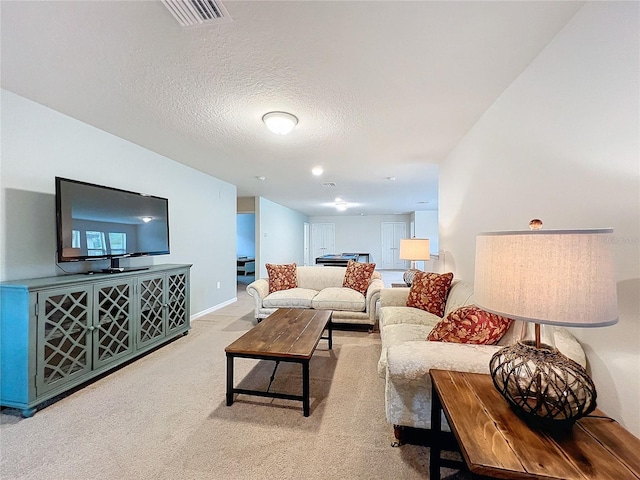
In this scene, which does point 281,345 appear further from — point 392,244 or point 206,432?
point 392,244

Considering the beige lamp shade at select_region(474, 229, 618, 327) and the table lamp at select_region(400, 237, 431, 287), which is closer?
the beige lamp shade at select_region(474, 229, 618, 327)

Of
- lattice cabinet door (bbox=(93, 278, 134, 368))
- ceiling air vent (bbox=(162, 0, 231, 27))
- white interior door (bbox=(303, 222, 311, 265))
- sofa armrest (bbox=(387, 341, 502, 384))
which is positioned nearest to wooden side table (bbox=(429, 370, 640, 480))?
sofa armrest (bbox=(387, 341, 502, 384))

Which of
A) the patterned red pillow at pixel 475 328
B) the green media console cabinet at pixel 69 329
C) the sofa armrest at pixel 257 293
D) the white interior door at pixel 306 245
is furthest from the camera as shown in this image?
the white interior door at pixel 306 245

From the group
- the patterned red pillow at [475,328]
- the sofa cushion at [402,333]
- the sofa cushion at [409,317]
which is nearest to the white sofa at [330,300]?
the sofa cushion at [409,317]

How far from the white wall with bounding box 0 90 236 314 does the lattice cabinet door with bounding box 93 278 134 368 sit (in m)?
0.46

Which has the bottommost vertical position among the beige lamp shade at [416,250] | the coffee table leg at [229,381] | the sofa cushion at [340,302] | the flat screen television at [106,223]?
the coffee table leg at [229,381]

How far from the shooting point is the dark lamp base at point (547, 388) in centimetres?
91

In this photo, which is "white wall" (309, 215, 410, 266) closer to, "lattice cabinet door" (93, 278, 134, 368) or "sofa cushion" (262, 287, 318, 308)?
"sofa cushion" (262, 287, 318, 308)

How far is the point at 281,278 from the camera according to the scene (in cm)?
425

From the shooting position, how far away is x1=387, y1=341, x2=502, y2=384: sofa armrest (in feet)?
4.56

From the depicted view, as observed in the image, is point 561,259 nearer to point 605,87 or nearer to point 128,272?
point 605,87

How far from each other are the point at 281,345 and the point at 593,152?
2.13 m

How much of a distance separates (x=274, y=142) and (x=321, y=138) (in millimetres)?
551

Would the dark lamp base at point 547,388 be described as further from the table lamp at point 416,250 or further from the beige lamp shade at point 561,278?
the table lamp at point 416,250
